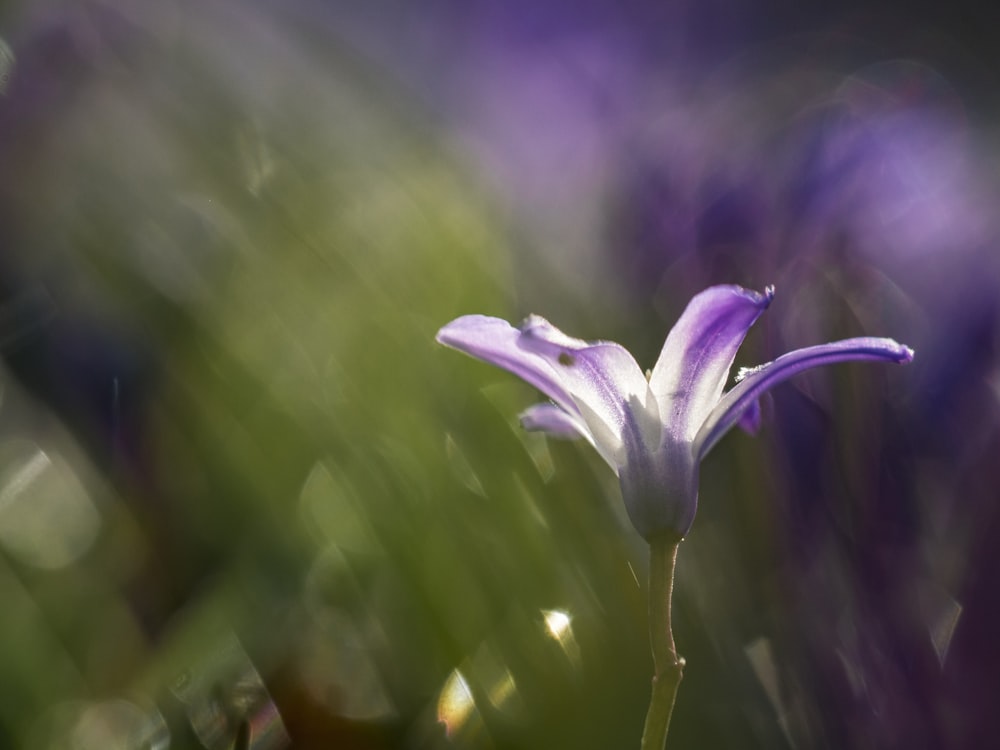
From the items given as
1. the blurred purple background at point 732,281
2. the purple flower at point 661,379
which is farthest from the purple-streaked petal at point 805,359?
the blurred purple background at point 732,281

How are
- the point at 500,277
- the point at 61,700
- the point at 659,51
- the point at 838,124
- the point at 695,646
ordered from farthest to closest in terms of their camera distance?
the point at 659,51 → the point at 838,124 → the point at 500,277 → the point at 695,646 → the point at 61,700

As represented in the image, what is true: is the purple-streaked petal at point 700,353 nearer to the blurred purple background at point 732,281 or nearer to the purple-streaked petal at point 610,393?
the purple-streaked petal at point 610,393

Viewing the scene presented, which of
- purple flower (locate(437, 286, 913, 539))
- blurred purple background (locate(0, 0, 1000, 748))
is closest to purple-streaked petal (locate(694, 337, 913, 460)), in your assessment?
purple flower (locate(437, 286, 913, 539))

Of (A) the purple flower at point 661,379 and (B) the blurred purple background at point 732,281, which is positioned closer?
(A) the purple flower at point 661,379

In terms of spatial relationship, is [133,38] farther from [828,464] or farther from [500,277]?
[828,464]

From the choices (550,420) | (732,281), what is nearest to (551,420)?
(550,420)

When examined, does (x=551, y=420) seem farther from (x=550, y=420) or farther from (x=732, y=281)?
(x=732, y=281)

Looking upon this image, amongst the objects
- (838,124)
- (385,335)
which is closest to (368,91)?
(385,335)
